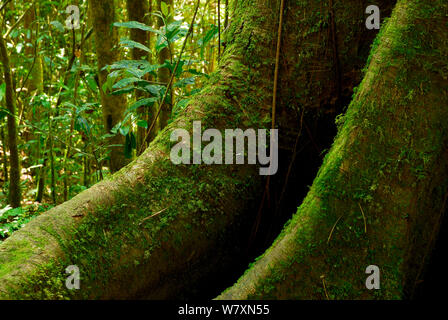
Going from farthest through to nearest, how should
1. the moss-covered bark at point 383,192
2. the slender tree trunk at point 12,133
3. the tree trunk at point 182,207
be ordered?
the slender tree trunk at point 12,133 → the tree trunk at point 182,207 → the moss-covered bark at point 383,192

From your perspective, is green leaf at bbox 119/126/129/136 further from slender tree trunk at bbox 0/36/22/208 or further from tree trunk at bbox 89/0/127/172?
slender tree trunk at bbox 0/36/22/208

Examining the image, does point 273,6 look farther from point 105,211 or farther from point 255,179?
point 105,211

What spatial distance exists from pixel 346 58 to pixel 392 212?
33.7 inches

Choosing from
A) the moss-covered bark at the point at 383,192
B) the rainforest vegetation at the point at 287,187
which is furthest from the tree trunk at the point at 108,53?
the moss-covered bark at the point at 383,192

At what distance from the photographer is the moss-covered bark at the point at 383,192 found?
139cm

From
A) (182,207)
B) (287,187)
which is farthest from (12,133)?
(287,187)

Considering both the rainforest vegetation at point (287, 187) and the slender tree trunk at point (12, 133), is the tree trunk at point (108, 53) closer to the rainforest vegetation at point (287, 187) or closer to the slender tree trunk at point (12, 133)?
the slender tree trunk at point (12, 133)

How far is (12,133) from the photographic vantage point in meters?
3.42

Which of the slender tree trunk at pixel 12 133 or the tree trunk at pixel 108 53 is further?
the tree trunk at pixel 108 53

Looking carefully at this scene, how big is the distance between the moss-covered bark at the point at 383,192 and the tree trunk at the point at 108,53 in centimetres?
242

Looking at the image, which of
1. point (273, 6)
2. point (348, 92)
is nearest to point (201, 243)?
point (348, 92)

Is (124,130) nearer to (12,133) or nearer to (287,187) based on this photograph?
(12,133)

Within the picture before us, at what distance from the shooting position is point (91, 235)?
160 cm

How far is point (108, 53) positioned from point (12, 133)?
41.5 inches
